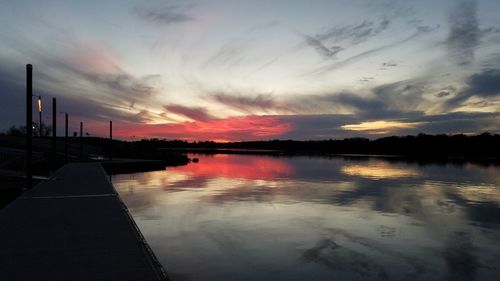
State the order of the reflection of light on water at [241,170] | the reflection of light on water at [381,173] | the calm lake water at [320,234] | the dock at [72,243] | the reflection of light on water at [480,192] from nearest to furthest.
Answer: the dock at [72,243] < the calm lake water at [320,234] < the reflection of light on water at [480,192] < the reflection of light on water at [381,173] < the reflection of light on water at [241,170]

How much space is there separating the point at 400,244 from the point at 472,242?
275cm

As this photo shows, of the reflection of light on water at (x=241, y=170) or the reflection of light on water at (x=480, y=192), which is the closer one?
the reflection of light on water at (x=480, y=192)

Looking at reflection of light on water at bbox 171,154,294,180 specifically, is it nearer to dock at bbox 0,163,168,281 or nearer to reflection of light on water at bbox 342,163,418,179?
reflection of light on water at bbox 342,163,418,179

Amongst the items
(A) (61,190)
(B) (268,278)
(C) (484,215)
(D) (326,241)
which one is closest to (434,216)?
(C) (484,215)

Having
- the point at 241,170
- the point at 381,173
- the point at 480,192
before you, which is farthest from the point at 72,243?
the point at 241,170

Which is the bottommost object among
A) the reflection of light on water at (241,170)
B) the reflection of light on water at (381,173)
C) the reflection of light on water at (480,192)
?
the reflection of light on water at (480,192)

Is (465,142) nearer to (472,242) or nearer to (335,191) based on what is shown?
(335,191)

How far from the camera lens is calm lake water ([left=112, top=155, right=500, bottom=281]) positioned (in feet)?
35.3

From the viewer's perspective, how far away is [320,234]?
14734mm

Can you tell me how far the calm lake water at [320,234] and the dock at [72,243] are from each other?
1.71m

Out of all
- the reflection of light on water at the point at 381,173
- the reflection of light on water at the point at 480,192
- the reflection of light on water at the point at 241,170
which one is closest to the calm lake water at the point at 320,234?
the reflection of light on water at the point at 480,192

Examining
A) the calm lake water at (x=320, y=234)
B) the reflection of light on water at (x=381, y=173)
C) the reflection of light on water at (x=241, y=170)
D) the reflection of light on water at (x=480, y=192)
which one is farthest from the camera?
the reflection of light on water at (x=241, y=170)

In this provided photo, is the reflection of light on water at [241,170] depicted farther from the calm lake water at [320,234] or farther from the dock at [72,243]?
the dock at [72,243]

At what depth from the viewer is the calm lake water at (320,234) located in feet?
35.3
